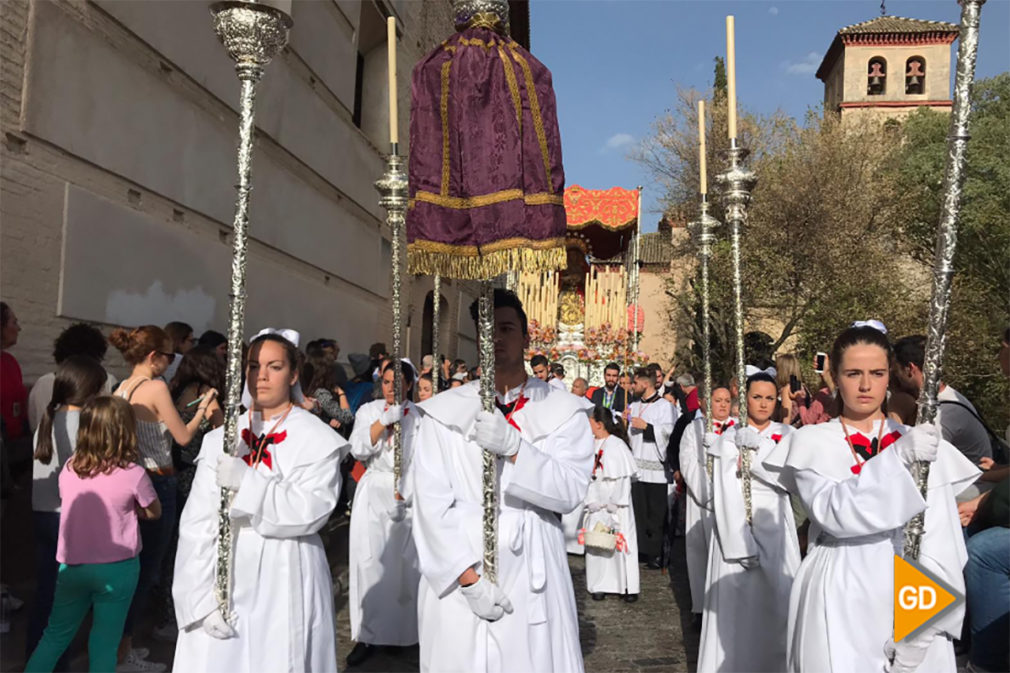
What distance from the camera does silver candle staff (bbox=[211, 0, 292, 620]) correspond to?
3.60 m

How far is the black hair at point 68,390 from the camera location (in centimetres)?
483

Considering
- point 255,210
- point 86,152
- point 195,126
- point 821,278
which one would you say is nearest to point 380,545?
point 86,152

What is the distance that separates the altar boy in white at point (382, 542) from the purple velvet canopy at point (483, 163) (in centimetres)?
249

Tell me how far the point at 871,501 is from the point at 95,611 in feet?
12.6

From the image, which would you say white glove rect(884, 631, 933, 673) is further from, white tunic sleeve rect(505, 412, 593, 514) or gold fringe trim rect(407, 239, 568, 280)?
gold fringe trim rect(407, 239, 568, 280)

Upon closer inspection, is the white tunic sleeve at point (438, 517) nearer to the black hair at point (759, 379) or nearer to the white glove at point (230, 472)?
the white glove at point (230, 472)

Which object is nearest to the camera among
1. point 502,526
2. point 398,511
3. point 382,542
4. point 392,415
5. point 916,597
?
point 916,597

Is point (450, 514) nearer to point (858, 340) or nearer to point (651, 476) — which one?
point (858, 340)

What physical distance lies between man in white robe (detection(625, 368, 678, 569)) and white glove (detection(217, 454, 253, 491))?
21.0ft

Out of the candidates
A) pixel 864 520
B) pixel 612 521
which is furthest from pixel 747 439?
→ pixel 612 521

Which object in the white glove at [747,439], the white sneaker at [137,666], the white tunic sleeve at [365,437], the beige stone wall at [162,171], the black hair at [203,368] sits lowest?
the white sneaker at [137,666]

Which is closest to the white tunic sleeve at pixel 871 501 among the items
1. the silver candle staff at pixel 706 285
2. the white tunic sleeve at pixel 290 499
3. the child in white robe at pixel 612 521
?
the white tunic sleeve at pixel 290 499

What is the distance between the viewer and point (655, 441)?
9.82 meters

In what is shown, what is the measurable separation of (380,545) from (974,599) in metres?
3.91
